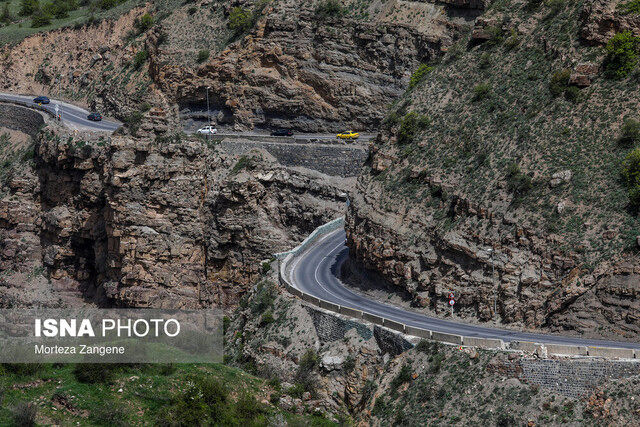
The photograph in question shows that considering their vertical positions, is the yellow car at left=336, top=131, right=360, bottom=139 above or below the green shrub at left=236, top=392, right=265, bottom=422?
above

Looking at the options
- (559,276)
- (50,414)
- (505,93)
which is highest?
(505,93)

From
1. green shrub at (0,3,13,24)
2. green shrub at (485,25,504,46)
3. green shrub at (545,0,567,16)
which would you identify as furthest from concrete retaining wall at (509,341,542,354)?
green shrub at (0,3,13,24)

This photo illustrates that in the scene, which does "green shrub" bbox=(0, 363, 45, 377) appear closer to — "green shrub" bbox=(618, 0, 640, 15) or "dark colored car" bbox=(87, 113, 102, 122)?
"green shrub" bbox=(618, 0, 640, 15)

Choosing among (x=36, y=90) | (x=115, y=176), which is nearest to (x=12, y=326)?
(x=115, y=176)

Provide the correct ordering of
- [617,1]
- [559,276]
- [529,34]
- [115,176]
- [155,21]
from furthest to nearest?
[155,21]
[115,176]
[529,34]
[617,1]
[559,276]

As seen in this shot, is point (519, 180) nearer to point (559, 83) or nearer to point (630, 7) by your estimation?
point (559, 83)

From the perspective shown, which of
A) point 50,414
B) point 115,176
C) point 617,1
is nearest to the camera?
point 50,414

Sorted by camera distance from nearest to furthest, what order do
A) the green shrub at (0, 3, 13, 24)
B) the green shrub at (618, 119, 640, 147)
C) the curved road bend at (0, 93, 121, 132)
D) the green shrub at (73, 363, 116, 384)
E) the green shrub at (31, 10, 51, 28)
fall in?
the green shrub at (73, 363, 116, 384), the green shrub at (618, 119, 640, 147), the curved road bend at (0, 93, 121, 132), the green shrub at (31, 10, 51, 28), the green shrub at (0, 3, 13, 24)

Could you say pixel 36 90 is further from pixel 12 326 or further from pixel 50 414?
pixel 50 414
